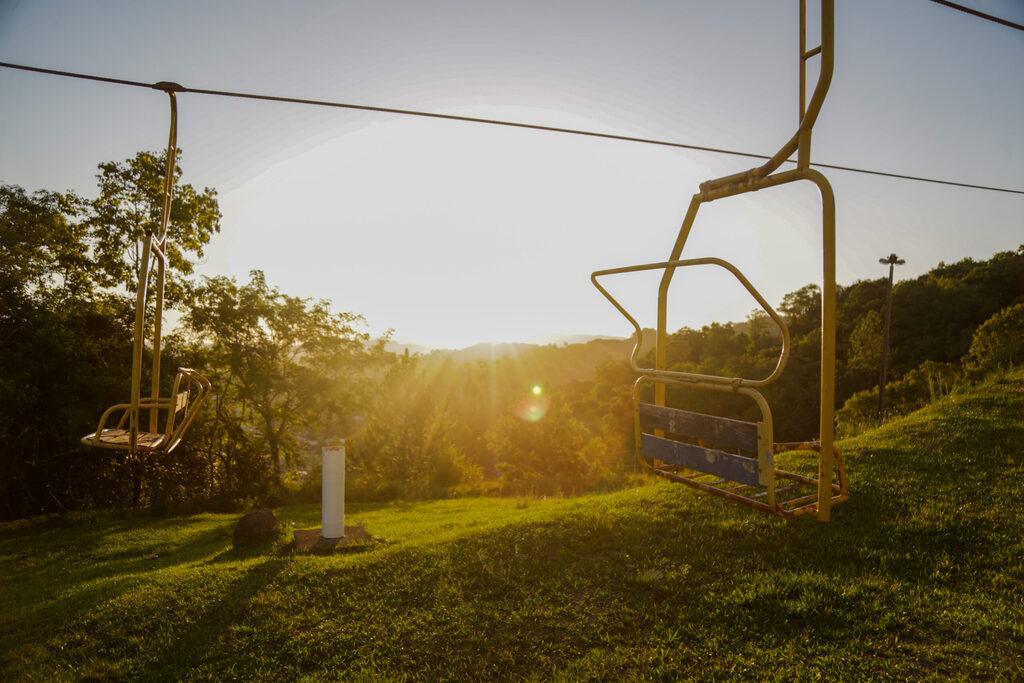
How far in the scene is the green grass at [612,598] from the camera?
5.09 m

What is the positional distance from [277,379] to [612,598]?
773 inches

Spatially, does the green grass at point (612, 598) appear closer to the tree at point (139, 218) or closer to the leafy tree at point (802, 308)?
the tree at point (139, 218)

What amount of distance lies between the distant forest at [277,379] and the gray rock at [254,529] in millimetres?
7503

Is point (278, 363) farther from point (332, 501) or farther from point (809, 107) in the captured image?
point (809, 107)

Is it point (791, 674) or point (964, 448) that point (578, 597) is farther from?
point (964, 448)

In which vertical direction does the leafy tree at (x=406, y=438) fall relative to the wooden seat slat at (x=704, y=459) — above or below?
below

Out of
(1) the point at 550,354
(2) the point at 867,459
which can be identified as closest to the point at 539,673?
(2) the point at 867,459

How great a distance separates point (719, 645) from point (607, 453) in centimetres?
→ 3104

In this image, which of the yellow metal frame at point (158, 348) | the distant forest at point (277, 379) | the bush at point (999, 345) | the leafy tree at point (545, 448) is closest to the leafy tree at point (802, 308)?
the distant forest at point (277, 379)

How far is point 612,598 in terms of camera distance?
6.24 meters

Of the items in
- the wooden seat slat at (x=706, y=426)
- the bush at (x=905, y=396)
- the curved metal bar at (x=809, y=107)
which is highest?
the curved metal bar at (x=809, y=107)

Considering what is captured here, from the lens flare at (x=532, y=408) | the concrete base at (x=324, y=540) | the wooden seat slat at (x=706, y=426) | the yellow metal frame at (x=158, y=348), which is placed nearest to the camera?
the wooden seat slat at (x=706, y=426)

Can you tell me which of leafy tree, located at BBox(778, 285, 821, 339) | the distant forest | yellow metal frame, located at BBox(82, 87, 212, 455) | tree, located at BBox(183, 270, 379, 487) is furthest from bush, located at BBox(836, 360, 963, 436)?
tree, located at BBox(183, 270, 379, 487)

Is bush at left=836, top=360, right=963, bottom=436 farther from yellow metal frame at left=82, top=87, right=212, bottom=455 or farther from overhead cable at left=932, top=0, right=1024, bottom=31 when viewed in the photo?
yellow metal frame at left=82, top=87, right=212, bottom=455
